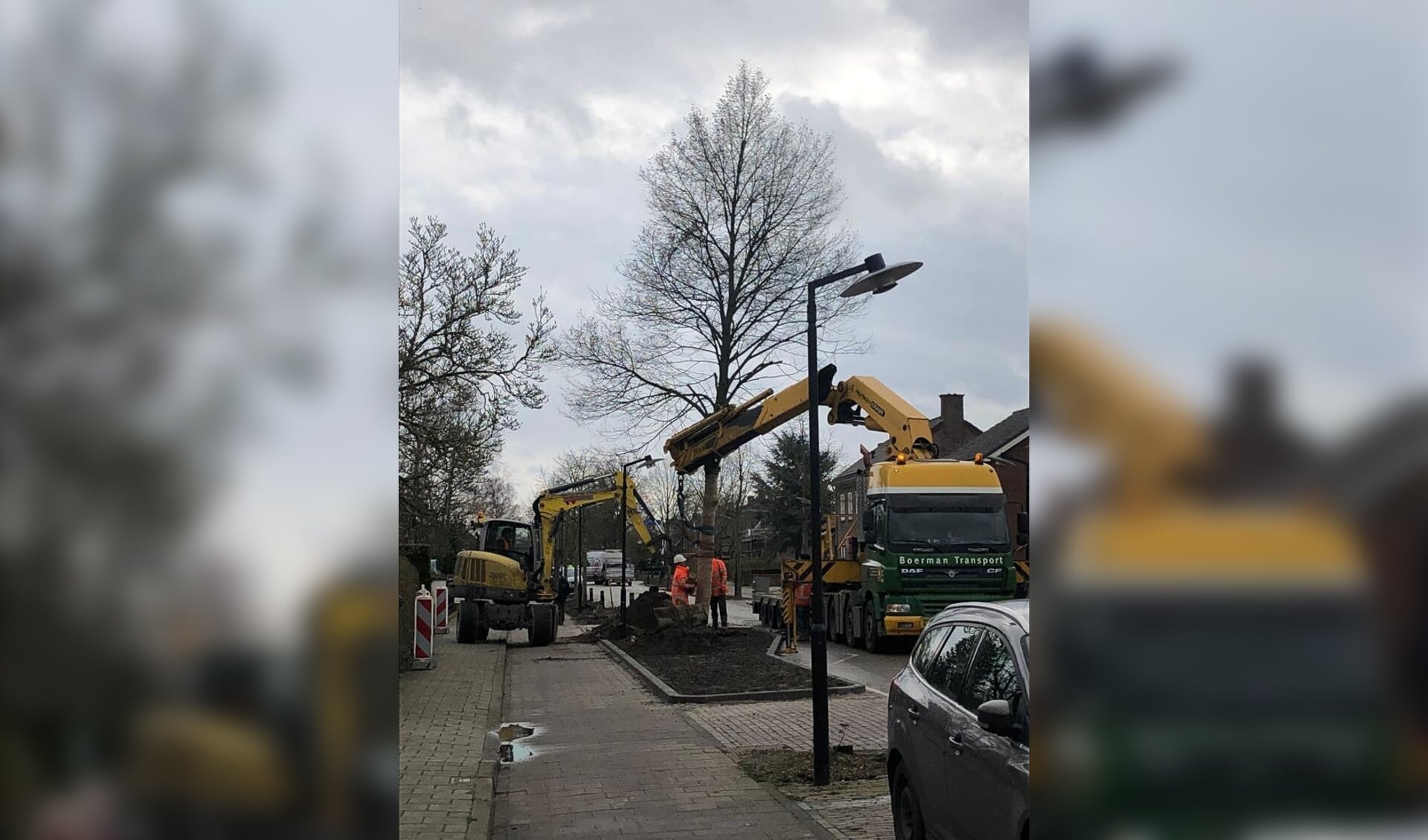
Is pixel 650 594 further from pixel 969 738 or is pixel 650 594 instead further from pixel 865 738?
pixel 969 738

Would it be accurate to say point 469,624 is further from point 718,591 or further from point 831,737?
point 831,737

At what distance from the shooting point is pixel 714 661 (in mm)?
18594

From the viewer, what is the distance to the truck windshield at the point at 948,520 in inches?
747

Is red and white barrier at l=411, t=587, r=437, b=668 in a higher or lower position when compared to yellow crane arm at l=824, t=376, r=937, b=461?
lower

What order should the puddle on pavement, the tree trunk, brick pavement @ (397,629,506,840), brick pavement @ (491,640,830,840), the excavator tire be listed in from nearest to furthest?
brick pavement @ (491,640,830,840)
brick pavement @ (397,629,506,840)
the puddle on pavement
the tree trunk
the excavator tire

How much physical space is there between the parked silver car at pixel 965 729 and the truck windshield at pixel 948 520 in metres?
12.9

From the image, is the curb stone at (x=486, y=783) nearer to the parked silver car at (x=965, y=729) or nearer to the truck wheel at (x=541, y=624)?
the parked silver car at (x=965, y=729)

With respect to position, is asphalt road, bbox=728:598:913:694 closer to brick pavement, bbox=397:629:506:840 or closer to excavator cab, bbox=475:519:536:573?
brick pavement, bbox=397:629:506:840

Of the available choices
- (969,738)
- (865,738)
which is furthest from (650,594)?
(969,738)

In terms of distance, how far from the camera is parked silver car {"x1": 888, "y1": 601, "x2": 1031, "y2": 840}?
431 centimetres

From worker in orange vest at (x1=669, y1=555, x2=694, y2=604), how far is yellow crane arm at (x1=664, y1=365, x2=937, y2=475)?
225 centimetres
